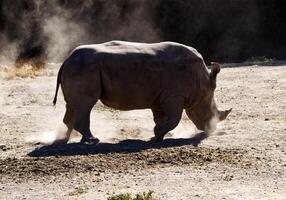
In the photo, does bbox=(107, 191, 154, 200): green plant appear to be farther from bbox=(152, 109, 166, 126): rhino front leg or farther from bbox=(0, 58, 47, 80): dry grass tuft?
bbox=(0, 58, 47, 80): dry grass tuft

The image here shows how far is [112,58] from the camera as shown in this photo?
505 inches

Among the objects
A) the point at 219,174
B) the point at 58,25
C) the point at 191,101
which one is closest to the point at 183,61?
the point at 191,101

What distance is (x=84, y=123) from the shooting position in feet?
41.9

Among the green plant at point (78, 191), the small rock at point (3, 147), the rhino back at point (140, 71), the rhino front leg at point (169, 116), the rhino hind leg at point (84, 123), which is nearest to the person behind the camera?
the green plant at point (78, 191)

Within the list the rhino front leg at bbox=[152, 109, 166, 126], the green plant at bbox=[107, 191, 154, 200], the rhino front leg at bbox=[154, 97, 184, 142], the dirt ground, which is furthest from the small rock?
the green plant at bbox=[107, 191, 154, 200]

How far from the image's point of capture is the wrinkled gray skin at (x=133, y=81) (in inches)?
497

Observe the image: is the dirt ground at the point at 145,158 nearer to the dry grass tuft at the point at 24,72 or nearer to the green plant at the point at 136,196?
the green plant at the point at 136,196

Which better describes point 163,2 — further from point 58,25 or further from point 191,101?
point 191,101

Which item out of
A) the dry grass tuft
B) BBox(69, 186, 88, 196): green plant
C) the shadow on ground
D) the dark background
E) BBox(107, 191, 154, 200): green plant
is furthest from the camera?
the dark background

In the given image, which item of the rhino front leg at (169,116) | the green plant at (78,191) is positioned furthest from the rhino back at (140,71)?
the green plant at (78,191)

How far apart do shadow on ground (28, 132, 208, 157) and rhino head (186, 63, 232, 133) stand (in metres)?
1.01

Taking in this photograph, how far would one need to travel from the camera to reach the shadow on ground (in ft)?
38.9

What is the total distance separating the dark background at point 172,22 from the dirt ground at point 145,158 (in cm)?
1882

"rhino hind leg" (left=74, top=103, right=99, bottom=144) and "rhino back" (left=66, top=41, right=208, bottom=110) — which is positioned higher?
"rhino back" (left=66, top=41, right=208, bottom=110)
